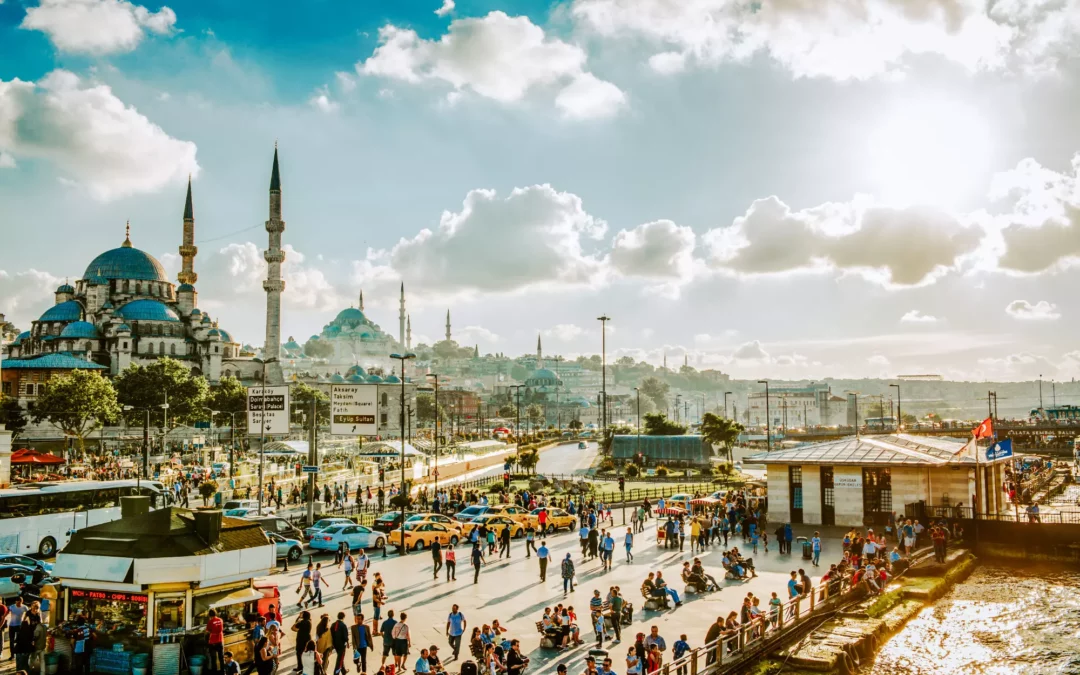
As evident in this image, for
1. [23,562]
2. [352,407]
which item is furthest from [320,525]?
Result: [23,562]

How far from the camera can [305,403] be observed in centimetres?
9869

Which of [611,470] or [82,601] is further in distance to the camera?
[611,470]

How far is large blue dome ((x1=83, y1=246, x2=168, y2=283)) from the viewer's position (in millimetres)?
97750

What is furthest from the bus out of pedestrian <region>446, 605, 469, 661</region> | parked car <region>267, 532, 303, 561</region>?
pedestrian <region>446, 605, 469, 661</region>

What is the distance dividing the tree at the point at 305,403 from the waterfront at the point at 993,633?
76.7 metres

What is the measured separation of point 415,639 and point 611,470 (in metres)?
46.1

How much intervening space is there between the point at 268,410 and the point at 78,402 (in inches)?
1398

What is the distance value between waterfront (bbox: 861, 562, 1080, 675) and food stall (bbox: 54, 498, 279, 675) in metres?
12.7

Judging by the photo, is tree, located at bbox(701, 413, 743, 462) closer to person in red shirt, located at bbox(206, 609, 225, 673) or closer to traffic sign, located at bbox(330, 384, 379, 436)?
traffic sign, located at bbox(330, 384, 379, 436)

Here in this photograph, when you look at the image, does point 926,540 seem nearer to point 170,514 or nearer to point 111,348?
point 170,514

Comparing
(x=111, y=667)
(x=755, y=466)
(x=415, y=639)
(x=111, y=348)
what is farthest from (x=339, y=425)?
(x=111, y=348)

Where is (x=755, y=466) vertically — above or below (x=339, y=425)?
below

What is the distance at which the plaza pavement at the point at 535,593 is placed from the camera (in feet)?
54.0

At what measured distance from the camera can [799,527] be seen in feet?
100
